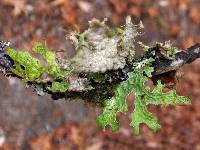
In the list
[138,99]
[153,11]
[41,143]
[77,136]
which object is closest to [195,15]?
[153,11]

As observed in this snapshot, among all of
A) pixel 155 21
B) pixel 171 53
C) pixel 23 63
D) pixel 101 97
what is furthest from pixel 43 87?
pixel 155 21

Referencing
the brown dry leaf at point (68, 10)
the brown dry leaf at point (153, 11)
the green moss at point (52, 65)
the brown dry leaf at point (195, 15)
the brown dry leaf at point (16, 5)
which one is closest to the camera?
the green moss at point (52, 65)

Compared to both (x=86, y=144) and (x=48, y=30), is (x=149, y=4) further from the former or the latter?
(x=86, y=144)

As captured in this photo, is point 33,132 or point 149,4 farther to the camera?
point 149,4

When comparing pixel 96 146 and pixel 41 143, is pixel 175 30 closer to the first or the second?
pixel 96 146

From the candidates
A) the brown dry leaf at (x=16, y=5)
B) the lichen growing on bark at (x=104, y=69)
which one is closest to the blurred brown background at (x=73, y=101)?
the brown dry leaf at (x=16, y=5)

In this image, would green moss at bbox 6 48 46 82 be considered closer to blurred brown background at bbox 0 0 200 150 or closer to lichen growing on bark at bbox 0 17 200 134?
lichen growing on bark at bbox 0 17 200 134

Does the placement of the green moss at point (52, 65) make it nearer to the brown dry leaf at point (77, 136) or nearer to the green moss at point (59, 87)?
the green moss at point (59, 87)
